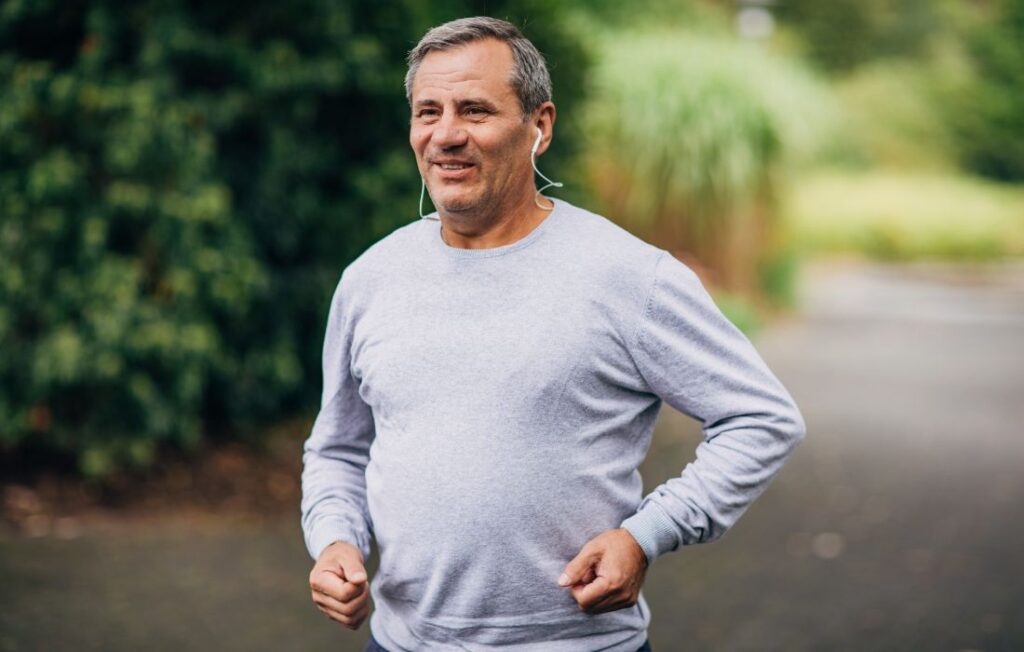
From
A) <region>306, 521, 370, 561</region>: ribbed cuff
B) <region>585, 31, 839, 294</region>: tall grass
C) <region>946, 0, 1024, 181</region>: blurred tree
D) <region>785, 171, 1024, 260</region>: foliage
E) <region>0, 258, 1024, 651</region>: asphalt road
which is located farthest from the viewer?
<region>946, 0, 1024, 181</region>: blurred tree

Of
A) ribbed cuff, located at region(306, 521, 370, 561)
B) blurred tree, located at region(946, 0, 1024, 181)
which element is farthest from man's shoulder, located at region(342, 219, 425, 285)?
blurred tree, located at region(946, 0, 1024, 181)

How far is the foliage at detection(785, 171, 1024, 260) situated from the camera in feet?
97.9

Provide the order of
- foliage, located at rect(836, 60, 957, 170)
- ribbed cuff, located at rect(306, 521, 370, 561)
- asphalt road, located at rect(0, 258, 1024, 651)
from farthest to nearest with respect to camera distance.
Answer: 1. foliage, located at rect(836, 60, 957, 170)
2. asphalt road, located at rect(0, 258, 1024, 651)
3. ribbed cuff, located at rect(306, 521, 370, 561)

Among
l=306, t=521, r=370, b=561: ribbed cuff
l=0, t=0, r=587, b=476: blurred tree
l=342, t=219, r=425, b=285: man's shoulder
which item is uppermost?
l=0, t=0, r=587, b=476: blurred tree

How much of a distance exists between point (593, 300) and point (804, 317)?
1517 centimetres

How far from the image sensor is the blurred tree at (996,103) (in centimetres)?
3891

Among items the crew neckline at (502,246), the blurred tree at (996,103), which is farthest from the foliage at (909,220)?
the crew neckline at (502,246)

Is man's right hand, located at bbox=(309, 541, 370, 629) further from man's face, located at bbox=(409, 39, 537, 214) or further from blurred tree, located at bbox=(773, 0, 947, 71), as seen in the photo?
blurred tree, located at bbox=(773, 0, 947, 71)

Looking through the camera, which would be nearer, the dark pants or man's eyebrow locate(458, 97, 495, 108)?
man's eyebrow locate(458, 97, 495, 108)

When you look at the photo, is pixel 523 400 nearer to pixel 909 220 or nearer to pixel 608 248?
pixel 608 248

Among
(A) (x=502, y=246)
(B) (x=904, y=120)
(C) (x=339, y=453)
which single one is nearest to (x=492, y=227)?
(A) (x=502, y=246)

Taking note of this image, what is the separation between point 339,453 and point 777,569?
3.95 metres

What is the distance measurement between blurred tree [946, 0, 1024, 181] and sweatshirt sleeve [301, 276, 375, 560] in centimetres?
3959

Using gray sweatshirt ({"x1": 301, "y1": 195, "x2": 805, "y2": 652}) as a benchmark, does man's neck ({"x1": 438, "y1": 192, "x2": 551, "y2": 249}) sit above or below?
above
